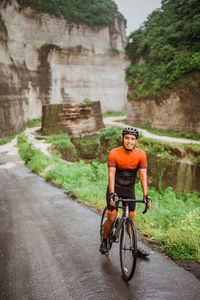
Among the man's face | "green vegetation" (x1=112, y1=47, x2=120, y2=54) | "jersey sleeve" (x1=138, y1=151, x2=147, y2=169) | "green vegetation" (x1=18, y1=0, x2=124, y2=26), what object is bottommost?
"jersey sleeve" (x1=138, y1=151, x2=147, y2=169)

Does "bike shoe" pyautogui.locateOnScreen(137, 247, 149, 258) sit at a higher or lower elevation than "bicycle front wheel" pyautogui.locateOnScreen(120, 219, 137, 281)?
lower

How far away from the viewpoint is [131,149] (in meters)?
3.25

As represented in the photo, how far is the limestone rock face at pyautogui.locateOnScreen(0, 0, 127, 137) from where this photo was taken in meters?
25.7

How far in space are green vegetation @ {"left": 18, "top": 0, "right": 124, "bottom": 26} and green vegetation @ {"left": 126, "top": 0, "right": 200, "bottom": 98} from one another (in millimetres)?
14857

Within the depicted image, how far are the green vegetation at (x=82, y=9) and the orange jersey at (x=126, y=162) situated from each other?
33.5m

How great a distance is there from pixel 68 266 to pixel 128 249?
113 cm

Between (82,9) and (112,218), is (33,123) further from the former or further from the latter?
(112,218)

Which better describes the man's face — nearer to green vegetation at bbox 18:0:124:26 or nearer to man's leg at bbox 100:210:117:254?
man's leg at bbox 100:210:117:254

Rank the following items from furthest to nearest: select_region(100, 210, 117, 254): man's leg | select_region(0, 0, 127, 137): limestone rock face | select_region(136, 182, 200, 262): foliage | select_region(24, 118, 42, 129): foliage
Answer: select_region(24, 118, 42, 129): foliage → select_region(0, 0, 127, 137): limestone rock face → select_region(136, 182, 200, 262): foliage → select_region(100, 210, 117, 254): man's leg

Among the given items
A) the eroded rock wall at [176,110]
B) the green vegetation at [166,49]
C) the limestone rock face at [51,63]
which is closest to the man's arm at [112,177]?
the eroded rock wall at [176,110]

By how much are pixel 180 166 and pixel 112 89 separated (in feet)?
110

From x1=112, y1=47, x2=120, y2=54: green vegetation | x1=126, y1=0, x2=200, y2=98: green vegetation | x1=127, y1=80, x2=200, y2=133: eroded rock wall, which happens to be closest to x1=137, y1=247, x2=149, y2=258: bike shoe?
x1=127, y1=80, x2=200, y2=133: eroded rock wall

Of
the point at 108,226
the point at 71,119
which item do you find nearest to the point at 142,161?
the point at 108,226

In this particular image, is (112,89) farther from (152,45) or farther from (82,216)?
(82,216)
